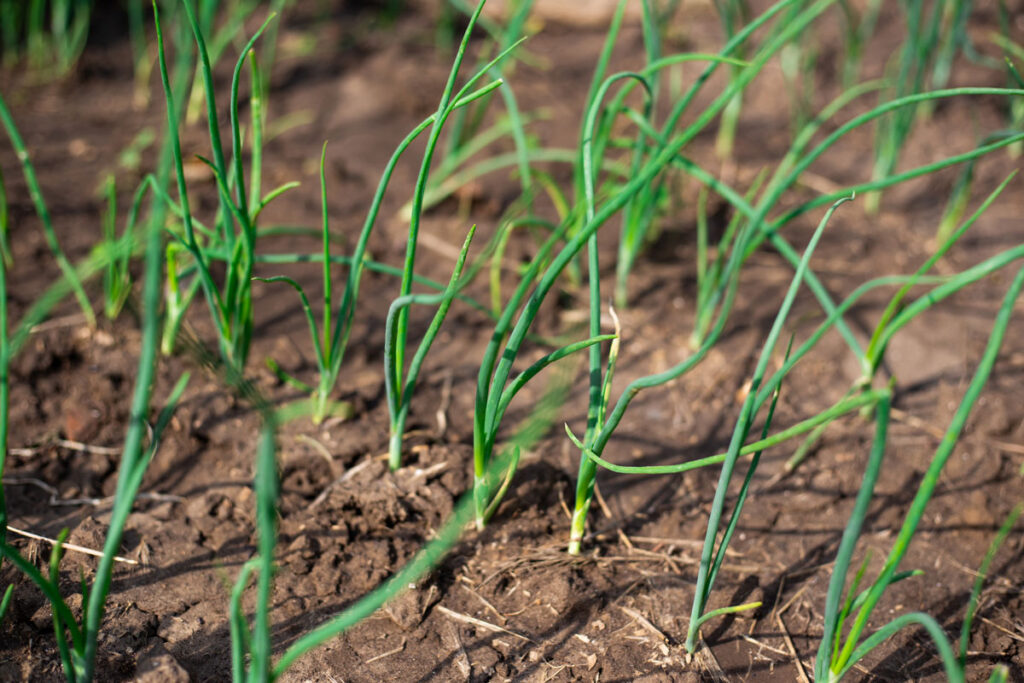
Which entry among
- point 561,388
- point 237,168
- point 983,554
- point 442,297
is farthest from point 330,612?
point 983,554

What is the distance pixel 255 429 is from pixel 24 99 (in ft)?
5.10

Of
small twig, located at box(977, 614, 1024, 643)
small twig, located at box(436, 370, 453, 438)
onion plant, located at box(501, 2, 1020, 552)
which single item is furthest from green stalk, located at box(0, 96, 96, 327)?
small twig, located at box(977, 614, 1024, 643)

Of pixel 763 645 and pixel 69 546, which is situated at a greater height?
pixel 69 546

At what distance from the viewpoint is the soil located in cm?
125

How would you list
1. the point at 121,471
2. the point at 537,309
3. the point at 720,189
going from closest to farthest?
the point at 121,471
the point at 537,309
the point at 720,189

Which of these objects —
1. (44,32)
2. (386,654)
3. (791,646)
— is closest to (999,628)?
(791,646)

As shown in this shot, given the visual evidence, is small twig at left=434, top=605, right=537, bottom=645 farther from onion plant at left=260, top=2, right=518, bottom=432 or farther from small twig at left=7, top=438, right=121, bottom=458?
small twig at left=7, top=438, right=121, bottom=458

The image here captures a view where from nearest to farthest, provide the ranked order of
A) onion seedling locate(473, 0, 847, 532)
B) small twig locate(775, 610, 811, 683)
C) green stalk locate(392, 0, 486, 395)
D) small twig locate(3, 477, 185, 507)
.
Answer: onion seedling locate(473, 0, 847, 532), green stalk locate(392, 0, 486, 395), small twig locate(775, 610, 811, 683), small twig locate(3, 477, 185, 507)

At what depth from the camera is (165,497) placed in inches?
55.8

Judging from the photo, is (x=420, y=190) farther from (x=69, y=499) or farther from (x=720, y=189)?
(x=69, y=499)

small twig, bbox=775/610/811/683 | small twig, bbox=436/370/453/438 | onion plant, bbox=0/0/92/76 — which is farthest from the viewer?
onion plant, bbox=0/0/92/76

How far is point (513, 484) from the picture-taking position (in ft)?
4.76

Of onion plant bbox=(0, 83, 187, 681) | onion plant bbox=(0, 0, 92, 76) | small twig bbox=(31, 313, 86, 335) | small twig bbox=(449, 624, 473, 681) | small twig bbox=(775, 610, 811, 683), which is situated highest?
onion plant bbox=(0, 0, 92, 76)

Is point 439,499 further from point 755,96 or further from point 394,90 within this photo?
point 755,96
